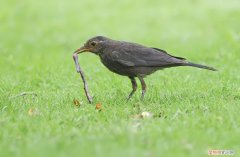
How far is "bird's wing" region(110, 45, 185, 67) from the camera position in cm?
835

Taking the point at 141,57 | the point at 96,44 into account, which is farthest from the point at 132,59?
the point at 96,44

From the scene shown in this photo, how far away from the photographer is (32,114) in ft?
23.3

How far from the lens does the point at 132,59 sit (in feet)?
27.6

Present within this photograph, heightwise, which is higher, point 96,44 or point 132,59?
point 96,44

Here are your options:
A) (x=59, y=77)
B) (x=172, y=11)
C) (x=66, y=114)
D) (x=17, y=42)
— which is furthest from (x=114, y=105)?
(x=172, y=11)

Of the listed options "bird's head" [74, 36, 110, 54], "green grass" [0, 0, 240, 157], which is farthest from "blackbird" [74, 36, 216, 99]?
"green grass" [0, 0, 240, 157]

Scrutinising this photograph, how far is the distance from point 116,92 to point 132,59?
32.1 inches

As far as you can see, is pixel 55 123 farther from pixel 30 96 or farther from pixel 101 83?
pixel 101 83

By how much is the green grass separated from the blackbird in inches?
16.4

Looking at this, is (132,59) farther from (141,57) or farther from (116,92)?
(116,92)

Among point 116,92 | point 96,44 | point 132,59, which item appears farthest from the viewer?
point 116,92

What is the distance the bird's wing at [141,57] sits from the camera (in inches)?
329

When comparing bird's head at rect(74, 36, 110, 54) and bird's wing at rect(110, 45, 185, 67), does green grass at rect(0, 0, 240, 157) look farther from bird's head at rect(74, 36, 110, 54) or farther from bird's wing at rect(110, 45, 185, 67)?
bird's head at rect(74, 36, 110, 54)

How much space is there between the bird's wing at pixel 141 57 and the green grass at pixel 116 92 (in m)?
0.49
